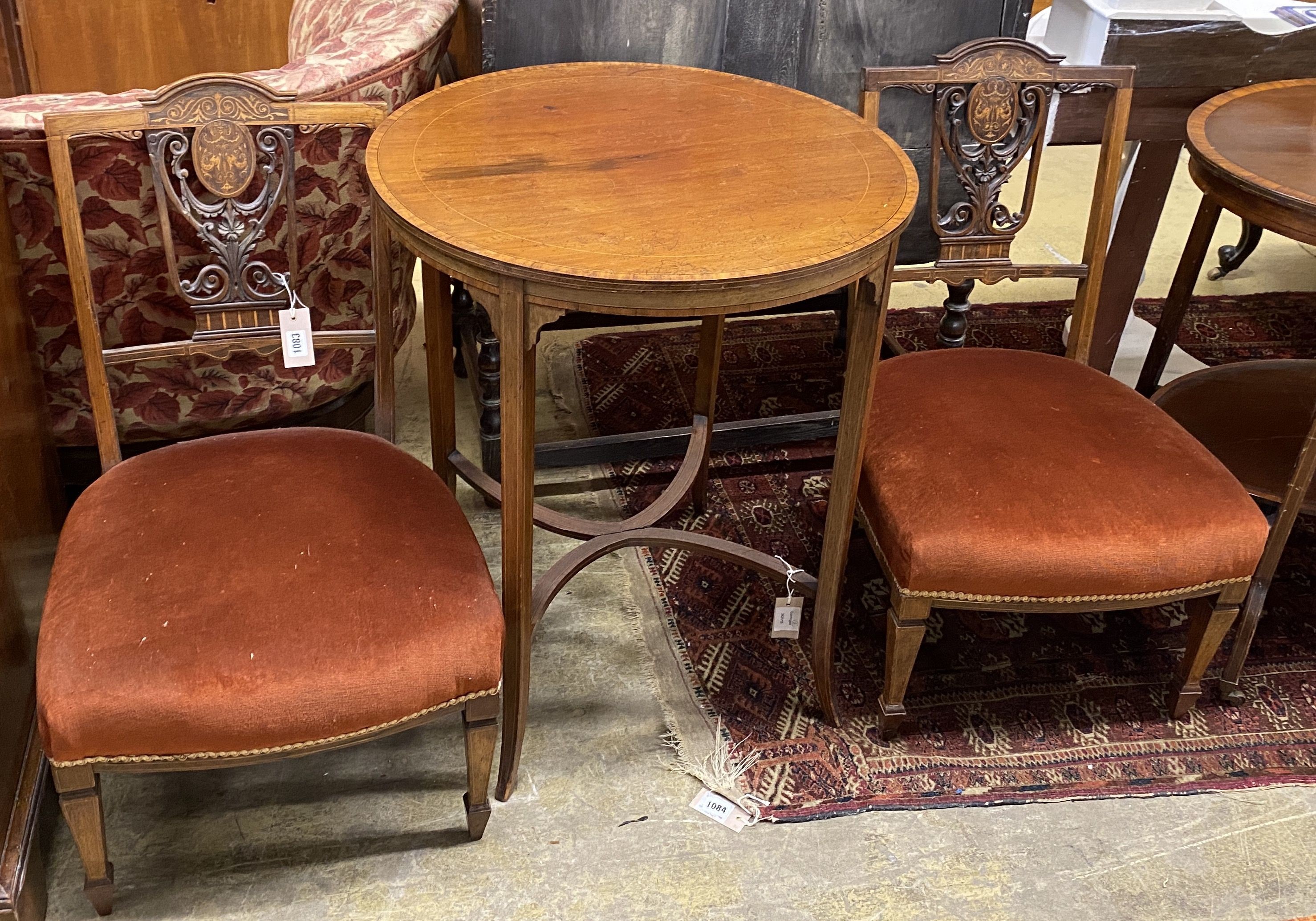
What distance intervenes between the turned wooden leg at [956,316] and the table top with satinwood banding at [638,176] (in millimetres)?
583

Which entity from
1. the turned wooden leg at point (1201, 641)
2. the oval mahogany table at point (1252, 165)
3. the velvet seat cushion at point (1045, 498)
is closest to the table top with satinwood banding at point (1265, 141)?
the oval mahogany table at point (1252, 165)

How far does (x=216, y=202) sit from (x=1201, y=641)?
1.71 m

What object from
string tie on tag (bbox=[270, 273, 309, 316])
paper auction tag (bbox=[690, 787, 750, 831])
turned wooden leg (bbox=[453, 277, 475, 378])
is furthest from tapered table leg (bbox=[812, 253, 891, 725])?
turned wooden leg (bbox=[453, 277, 475, 378])

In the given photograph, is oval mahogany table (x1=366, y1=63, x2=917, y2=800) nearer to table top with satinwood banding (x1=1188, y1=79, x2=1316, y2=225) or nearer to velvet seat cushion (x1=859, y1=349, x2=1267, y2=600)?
velvet seat cushion (x1=859, y1=349, x2=1267, y2=600)

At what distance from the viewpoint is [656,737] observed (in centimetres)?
188

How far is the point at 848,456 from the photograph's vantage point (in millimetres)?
1681

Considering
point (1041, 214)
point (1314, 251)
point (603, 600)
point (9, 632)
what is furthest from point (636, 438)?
point (1314, 251)

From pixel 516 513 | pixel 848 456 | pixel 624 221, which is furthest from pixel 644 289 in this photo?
pixel 848 456

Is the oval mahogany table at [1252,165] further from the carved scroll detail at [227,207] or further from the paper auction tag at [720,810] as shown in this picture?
the carved scroll detail at [227,207]

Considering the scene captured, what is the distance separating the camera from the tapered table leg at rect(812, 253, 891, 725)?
5.03ft

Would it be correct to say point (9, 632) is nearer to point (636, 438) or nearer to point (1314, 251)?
point (636, 438)

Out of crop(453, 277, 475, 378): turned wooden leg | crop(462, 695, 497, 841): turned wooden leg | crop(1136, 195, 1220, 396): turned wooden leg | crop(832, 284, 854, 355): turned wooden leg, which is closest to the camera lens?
crop(462, 695, 497, 841): turned wooden leg

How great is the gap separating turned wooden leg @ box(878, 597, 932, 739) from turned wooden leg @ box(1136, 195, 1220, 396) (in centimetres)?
83

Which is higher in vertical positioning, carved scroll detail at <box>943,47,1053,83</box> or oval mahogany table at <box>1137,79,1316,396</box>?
carved scroll detail at <box>943,47,1053,83</box>
